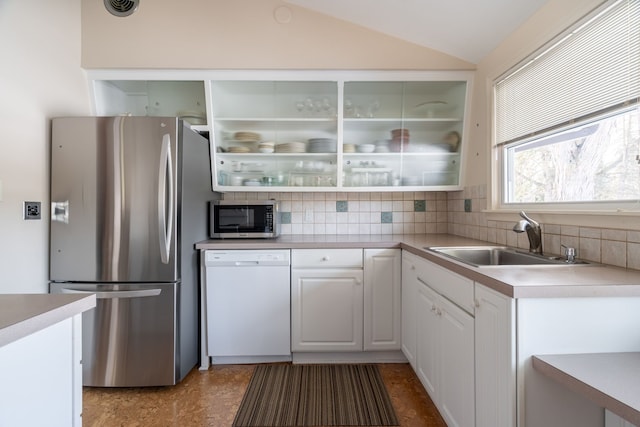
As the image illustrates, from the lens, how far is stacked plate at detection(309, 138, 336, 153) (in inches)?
101

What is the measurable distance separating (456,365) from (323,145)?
180 cm

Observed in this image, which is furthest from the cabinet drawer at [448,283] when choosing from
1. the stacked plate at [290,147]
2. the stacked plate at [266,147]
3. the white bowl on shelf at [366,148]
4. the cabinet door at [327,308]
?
the stacked plate at [266,147]

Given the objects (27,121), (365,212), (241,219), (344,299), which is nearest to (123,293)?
(241,219)

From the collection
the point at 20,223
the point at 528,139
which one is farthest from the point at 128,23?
the point at 528,139

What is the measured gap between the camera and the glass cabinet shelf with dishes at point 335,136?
8.32ft

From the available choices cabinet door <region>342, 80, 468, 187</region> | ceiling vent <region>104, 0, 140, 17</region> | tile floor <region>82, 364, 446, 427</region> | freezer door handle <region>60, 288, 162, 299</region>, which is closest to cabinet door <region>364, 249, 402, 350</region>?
tile floor <region>82, 364, 446, 427</region>

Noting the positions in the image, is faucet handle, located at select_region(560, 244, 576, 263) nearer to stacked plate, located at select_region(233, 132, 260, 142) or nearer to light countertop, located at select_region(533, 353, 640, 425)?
light countertop, located at select_region(533, 353, 640, 425)

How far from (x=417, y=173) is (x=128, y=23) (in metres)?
2.52

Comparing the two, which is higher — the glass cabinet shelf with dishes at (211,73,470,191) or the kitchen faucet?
the glass cabinet shelf with dishes at (211,73,470,191)

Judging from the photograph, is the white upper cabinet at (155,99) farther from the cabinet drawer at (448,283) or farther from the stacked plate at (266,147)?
the cabinet drawer at (448,283)

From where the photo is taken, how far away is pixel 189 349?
2143mm

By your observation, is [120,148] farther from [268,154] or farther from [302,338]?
[302,338]

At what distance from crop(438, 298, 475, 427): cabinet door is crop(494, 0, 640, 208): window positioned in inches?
31.5

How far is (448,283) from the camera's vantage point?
145cm
